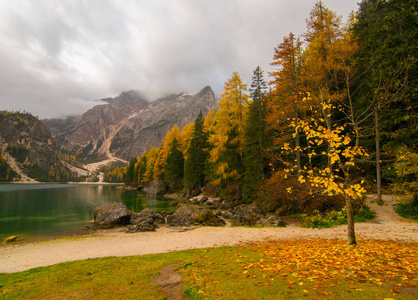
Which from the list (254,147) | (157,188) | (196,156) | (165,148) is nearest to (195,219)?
(254,147)

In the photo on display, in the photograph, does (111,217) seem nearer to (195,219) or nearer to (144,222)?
(144,222)

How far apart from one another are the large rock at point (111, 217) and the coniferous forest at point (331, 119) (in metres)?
13.5

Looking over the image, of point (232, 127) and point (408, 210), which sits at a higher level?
point (232, 127)

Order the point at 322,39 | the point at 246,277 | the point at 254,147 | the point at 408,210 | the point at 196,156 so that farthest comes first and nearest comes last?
the point at 196,156
the point at 254,147
the point at 322,39
the point at 408,210
the point at 246,277

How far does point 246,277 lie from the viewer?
215 inches

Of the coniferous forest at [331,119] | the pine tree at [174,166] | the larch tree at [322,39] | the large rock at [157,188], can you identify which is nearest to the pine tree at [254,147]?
the coniferous forest at [331,119]

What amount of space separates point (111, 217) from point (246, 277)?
19582mm

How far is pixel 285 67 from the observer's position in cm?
2072

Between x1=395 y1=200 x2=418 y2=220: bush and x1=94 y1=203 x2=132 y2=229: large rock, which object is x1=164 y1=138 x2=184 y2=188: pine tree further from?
x1=395 y1=200 x2=418 y2=220: bush

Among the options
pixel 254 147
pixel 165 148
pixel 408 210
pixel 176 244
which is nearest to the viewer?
pixel 176 244

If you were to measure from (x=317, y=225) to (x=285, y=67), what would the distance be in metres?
14.6

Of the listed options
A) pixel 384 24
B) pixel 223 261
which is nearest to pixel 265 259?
pixel 223 261

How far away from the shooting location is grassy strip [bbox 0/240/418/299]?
4402 mm

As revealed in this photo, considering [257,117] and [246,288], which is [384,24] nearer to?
[257,117]
